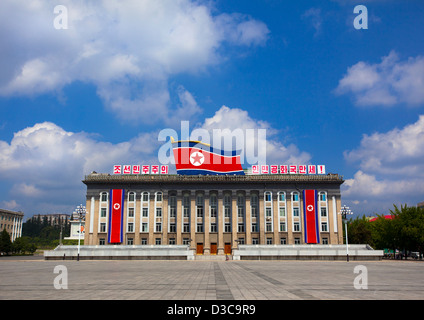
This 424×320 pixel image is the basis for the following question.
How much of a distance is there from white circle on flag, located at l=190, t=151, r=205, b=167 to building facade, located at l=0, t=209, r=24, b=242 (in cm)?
8754

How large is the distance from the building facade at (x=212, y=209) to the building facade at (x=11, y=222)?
7300cm

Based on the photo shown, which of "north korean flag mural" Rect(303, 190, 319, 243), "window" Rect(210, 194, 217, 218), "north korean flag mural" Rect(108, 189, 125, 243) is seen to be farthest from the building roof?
"window" Rect(210, 194, 217, 218)

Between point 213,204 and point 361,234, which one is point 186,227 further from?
point 361,234

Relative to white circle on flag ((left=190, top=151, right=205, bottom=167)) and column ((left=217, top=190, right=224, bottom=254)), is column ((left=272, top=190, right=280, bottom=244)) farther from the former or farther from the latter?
white circle on flag ((left=190, top=151, right=205, bottom=167))

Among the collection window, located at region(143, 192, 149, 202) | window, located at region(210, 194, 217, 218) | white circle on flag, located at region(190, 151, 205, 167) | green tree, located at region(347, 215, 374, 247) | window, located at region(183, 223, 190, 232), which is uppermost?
white circle on flag, located at region(190, 151, 205, 167)

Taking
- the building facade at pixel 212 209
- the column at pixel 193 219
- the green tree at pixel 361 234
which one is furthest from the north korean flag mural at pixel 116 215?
the green tree at pixel 361 234

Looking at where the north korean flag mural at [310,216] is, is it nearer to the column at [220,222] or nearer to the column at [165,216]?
the column at [220,222]

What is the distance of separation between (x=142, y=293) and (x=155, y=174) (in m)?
58.6

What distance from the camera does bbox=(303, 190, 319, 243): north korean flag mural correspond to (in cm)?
6831

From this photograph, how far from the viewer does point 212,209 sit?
71875mm

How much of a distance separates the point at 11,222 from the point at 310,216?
381 feet

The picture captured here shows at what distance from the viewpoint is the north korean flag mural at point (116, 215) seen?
2719 inches

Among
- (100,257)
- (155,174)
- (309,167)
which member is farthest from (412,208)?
(100,257)
